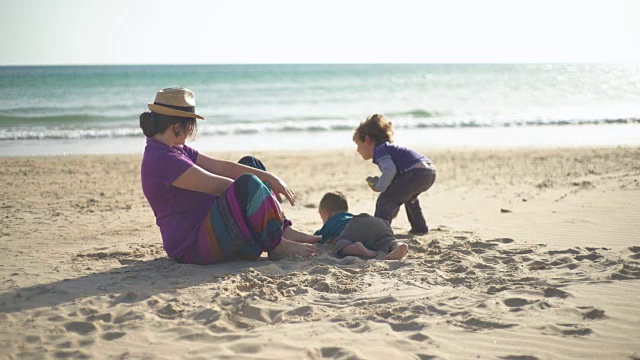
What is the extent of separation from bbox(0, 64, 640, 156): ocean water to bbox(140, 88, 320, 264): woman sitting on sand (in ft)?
30.7

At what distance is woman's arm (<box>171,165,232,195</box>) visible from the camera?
4223mm

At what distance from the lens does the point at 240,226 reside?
440 cm

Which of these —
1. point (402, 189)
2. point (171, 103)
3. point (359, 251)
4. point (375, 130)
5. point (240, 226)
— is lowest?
point (359, 251)

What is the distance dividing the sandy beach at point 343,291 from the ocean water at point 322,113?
7710 mm

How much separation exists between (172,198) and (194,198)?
155 millimetres

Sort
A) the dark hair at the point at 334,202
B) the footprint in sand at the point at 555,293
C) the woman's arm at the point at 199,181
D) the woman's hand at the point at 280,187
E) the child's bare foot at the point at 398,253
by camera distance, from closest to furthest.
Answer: the footprint in sand at the point at 555,293 < the woman's arm at the point at 199,181 < the woman's hand at the point at 280,187 < the child's bare foot at the point at 398,253 < the dark hair at the point at 334,202

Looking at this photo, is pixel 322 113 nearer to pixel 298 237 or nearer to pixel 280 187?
pixel 298 237

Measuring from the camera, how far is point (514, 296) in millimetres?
3854

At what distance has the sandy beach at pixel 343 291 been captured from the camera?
3184mm

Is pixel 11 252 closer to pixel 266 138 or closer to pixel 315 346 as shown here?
pixel 315 346

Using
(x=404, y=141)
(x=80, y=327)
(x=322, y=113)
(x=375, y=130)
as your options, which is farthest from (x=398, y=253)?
(x=322, y=113)

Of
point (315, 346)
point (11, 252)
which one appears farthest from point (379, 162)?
point (11, 252)

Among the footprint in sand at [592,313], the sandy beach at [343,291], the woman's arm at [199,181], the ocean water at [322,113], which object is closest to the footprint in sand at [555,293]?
the sandy beach at [343,291]

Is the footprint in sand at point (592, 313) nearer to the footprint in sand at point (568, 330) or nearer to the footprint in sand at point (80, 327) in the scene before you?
the footprint in sand at point (568, 330)
